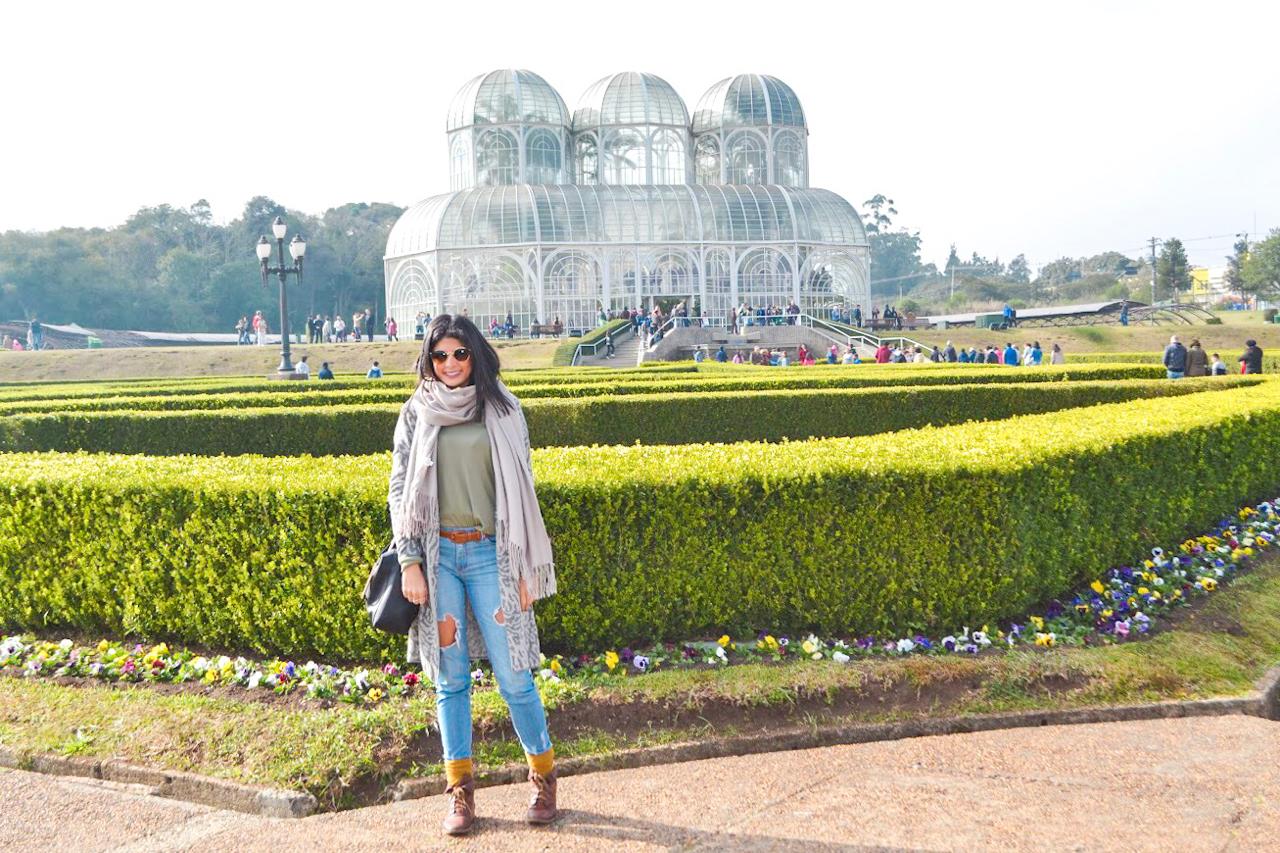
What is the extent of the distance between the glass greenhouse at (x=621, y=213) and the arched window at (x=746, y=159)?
0.06 m

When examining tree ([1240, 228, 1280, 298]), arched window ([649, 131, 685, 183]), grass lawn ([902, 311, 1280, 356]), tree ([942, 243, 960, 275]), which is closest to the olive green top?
grass lawn ([902, 311, 1280, 356])

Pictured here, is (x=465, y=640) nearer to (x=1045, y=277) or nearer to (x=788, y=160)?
(x=788, y=160)

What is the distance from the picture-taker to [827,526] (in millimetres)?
5512

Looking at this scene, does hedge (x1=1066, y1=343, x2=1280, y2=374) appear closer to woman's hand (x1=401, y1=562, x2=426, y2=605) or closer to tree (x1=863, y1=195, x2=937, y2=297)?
woman's hand (x1=401, y1=562, x2=426, y2=605)

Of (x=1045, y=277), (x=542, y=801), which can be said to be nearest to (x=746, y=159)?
(x=542, y=801)

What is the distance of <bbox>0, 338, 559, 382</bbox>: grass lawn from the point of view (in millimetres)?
33188

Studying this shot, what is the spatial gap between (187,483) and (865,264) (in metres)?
43.2

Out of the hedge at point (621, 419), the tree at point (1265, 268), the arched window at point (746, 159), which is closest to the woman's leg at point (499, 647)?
the hedge at point (621, 419)

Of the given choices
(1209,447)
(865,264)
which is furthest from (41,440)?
(865,264)

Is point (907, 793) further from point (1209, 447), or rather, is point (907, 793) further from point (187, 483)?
point (1209, 447)

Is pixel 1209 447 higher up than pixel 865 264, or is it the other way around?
pixel 865 264

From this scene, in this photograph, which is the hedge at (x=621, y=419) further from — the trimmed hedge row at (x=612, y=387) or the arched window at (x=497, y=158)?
the arched window at (x=497, y=158)

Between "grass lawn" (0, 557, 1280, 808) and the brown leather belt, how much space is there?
1101mm

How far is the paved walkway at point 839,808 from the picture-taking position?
369 centimetres
